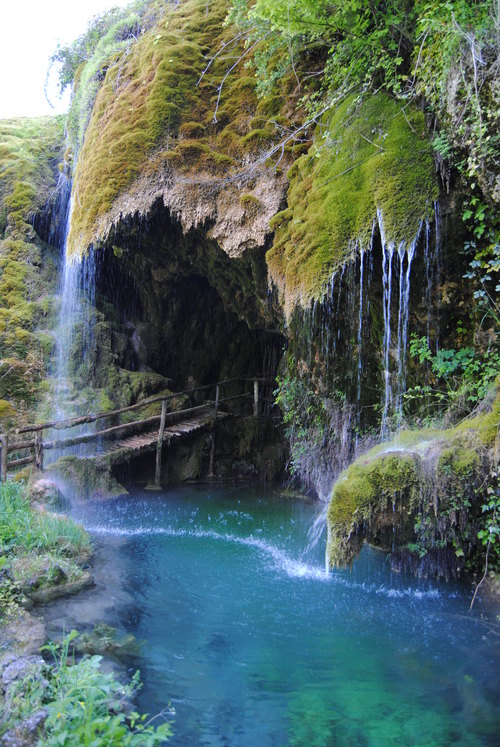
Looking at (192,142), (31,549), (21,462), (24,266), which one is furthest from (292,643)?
(24,266)

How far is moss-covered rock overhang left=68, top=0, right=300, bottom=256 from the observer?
28.3 feet

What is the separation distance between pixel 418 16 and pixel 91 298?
957 centimetres

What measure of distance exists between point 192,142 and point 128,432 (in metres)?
6.55

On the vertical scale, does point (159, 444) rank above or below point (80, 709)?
above

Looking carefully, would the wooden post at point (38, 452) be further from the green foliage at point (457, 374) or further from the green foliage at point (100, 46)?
the green foliage at point (100, 46)

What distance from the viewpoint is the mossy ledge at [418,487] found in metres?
4.98

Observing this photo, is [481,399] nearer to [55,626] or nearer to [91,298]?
[55,626]

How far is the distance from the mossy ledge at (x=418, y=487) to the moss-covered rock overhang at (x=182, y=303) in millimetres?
4940

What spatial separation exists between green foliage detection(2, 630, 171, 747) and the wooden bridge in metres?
5.99

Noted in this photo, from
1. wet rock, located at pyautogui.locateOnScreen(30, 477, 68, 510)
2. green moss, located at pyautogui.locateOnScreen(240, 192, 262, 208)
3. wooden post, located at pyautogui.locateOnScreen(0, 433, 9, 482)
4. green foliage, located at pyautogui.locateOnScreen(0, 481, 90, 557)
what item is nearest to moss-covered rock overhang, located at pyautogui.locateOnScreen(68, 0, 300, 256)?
green moss, located at pyautogui.locateOnScreen(240, 192, 262, 208)

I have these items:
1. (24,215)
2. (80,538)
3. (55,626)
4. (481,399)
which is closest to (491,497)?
(481,399)

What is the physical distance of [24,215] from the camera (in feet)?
45.1

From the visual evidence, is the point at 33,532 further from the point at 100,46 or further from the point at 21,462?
the point at 100,46

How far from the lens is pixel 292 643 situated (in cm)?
511
